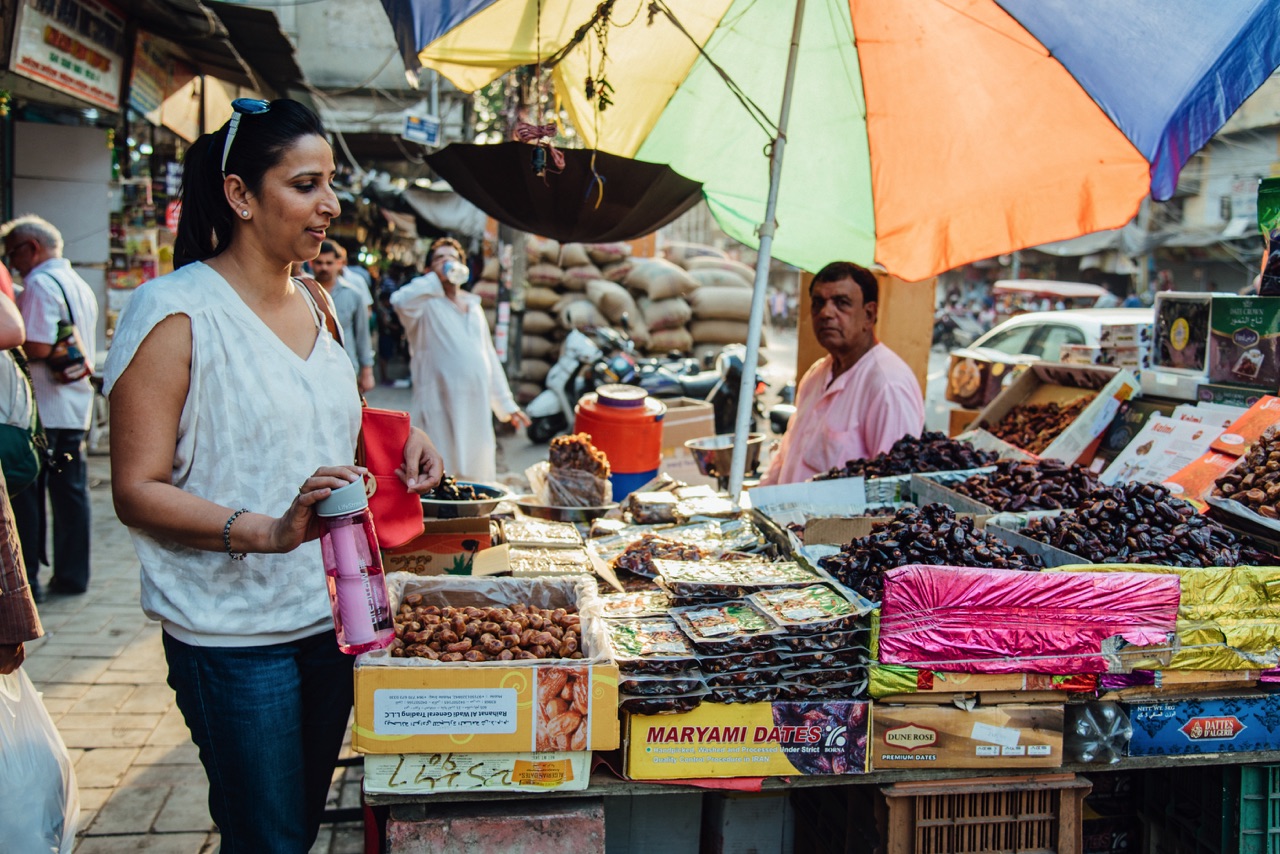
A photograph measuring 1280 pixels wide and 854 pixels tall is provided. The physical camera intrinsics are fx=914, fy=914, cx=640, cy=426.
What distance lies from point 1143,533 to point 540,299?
10.9 meters

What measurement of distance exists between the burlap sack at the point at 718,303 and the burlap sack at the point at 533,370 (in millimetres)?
2902

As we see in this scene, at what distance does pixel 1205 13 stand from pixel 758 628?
7.71 feet

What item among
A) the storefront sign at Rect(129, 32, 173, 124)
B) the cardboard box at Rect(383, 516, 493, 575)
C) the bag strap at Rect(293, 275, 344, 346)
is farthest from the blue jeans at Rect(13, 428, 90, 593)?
the storefront sign at Rect(129, 32, 173, 124)

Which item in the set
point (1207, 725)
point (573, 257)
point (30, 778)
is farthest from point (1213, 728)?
point (573, 257)

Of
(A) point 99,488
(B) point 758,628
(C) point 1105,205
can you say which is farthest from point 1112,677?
(A) point 99,488

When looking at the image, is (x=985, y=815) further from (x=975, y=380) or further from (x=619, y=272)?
(x=619, y=272)

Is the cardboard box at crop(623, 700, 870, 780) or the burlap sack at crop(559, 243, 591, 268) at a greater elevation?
the burlap sack at crop(559, 243, 591, 268)

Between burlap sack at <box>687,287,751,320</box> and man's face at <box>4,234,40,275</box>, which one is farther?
burlap sack at <box>687,287,751,320</box>

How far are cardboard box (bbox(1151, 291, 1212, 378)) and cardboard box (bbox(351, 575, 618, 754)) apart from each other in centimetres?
289

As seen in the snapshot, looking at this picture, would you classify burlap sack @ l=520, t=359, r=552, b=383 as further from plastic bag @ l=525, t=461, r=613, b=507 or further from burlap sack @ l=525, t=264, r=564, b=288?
plastic bag @ l=525, t=461, r=613, b=507

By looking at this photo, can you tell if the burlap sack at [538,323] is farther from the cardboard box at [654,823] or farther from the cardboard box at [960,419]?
the cardboard box at [654,823]

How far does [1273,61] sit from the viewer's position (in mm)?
2684

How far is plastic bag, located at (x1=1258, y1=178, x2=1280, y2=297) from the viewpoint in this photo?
312 centimetres

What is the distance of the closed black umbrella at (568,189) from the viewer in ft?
12.2
